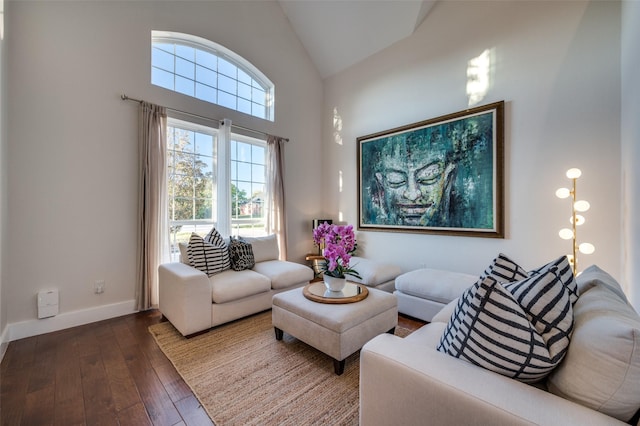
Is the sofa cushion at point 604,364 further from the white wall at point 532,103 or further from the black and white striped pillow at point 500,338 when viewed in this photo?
the white wall at point 532,103

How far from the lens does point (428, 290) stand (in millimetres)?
2691

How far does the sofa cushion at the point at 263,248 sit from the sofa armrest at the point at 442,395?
256 centimetres

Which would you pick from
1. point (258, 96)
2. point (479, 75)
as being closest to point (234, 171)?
point (258, 96)

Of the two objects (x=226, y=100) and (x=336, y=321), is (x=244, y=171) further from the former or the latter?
(x=336, y=321)

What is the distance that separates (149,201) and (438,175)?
360 centimetres

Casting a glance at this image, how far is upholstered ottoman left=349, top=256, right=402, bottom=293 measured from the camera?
3.17 m

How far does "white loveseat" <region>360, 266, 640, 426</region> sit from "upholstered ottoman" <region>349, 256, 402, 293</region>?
2055 mm

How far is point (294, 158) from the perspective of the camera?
467 cm

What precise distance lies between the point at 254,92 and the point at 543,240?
440 cm

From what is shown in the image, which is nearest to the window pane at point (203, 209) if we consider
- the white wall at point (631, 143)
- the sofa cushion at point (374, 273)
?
the sofa cushion at point (374, 273)

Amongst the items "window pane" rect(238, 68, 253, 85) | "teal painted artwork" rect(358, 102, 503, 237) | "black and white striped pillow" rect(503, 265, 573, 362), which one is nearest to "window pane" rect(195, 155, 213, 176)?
"window pane" rect(238, 68, 253, 85)

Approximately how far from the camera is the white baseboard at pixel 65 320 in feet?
7.68

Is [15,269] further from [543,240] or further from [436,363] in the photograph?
[543,240]

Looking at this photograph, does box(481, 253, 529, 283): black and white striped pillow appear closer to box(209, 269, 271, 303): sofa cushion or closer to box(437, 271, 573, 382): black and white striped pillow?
box(437, 271, 573, 382): black and white striped pillow
